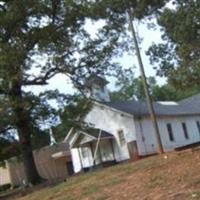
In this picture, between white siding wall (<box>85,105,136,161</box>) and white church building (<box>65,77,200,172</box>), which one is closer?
white church building (<box>65,77,200,172</box>)

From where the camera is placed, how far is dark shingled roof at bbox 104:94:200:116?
4691 centimetres

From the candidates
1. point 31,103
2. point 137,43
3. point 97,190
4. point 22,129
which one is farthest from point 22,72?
point 97,190

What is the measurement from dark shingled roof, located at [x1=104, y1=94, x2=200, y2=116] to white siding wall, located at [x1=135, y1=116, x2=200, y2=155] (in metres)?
0.56

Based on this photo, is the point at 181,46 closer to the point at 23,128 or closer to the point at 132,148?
the point at 23,128

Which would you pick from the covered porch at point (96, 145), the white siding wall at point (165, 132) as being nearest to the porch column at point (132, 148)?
the white siding wall at point (165, 132)

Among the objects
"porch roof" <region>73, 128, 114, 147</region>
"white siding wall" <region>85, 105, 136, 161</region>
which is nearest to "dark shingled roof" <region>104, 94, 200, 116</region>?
"white siding wall" <region>85, 105, 136, 161</region>

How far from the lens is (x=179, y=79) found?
27.1 meters

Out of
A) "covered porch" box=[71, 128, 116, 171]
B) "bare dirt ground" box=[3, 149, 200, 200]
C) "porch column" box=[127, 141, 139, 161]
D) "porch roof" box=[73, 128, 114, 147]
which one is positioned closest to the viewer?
"bare dirt ground" box=[3, 149, 200, 200]

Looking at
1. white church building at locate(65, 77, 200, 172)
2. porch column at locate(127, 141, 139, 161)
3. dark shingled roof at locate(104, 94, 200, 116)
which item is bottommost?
porch column at locate(127, 141, 139, 161)

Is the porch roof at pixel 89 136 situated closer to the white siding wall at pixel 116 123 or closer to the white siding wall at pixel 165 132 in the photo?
the white siding wall at pixel 116 123

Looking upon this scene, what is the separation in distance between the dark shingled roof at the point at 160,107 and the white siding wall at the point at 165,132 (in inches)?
22.2

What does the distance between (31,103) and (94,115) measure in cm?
1852

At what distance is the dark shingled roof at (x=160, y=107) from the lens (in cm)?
4691

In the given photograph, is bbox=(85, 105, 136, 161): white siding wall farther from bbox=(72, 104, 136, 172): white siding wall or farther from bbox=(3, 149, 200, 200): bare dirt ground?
bbox=(3, 149, 200, 200): bare dirt ground
